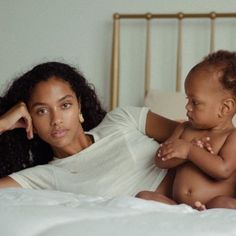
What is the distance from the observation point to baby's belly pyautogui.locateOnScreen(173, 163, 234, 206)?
1337 millimetres

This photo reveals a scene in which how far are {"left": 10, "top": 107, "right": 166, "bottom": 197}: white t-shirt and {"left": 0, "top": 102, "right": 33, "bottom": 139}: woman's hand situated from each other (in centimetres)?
12

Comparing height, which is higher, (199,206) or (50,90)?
(50,90)

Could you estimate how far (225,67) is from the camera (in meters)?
1.36

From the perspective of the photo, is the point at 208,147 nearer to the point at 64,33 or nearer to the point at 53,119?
the point at 53,119

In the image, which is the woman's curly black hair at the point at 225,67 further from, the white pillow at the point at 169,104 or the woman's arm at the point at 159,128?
the white pillow at the point at 169,104

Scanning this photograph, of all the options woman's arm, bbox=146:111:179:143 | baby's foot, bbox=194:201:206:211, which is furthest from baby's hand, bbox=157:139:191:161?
woman's arm, bbox=146:111:179:143

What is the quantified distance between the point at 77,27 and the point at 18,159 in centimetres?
129

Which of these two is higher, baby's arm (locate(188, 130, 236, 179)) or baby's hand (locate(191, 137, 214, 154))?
baby's hand (locate(191, 137, 214, 154))

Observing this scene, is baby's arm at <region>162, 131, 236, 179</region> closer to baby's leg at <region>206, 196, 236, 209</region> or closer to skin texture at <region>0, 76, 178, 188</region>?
baby's leg at <region>206, 196, 236, 209</region>

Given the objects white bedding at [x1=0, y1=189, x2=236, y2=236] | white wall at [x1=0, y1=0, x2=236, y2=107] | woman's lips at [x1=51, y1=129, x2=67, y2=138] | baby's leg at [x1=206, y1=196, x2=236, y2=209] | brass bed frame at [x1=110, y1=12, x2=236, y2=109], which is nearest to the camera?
white bedding at [x1=0, y1=189, x2=236, y2=236]

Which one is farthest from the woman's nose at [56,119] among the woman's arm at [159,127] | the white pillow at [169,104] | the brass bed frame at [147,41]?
the brass bed frame at [147,41]

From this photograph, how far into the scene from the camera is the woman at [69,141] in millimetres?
1455

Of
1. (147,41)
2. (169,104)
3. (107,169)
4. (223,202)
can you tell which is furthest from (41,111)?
(147,41)

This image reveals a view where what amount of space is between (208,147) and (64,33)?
1.59 metres
